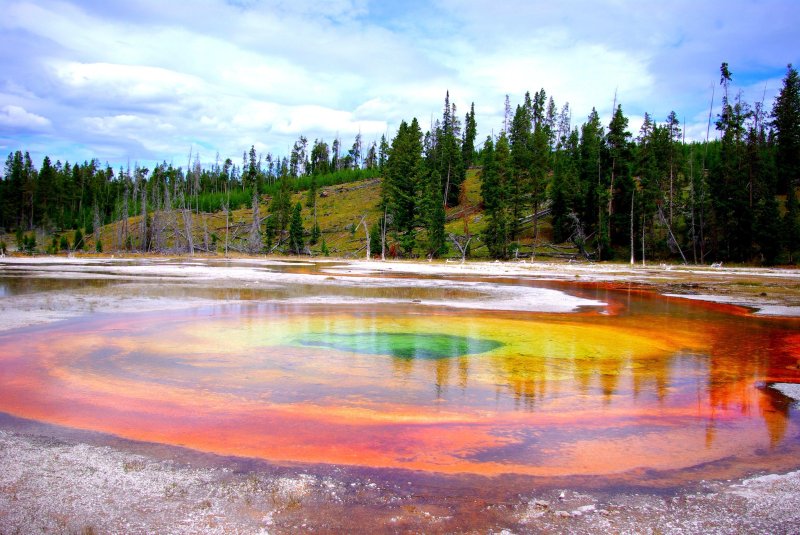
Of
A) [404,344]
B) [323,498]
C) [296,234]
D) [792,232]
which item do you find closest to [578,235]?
[792,232]

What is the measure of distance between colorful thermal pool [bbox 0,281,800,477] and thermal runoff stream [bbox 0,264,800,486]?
0.12ft

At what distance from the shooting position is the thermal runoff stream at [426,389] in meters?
6.42

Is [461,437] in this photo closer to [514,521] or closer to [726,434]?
[514,521]

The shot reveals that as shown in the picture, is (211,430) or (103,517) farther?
(211,430)

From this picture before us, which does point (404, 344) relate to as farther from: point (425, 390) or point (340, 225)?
point (340, 225)

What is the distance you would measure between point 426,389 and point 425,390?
0.06 meters

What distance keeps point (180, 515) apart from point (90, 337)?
10.0 meters

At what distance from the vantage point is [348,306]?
1936 cm

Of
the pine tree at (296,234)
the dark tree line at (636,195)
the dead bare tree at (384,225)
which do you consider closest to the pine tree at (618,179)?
the dark tree line at (636,195)

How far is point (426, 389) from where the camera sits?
29.6ft

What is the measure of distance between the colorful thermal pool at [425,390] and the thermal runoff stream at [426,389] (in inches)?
1.5

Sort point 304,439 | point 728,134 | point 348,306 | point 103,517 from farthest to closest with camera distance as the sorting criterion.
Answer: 1. point 728,134
2. point 348,306
3. point 304,439
4. point 103,517

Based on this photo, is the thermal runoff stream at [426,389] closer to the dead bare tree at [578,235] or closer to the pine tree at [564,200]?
the dead bare tree at [578,235]

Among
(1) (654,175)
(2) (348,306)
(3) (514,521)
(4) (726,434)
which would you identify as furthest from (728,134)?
(3) (514,521)
